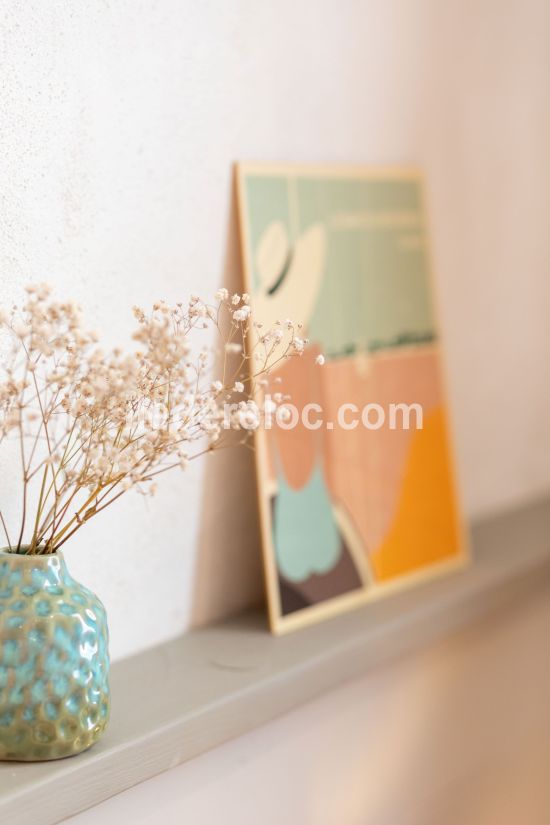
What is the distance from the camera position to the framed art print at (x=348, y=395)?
140cm

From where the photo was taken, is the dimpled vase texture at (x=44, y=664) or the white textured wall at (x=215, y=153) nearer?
the dimpled vase texture at (x=44, y=664)

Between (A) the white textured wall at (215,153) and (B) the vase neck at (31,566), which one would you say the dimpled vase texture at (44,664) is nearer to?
(B) the vase neck at (31,566)

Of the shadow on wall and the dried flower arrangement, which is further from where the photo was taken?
the shadow on wall

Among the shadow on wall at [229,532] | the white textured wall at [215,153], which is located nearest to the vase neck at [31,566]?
the white textured wall at [215,153]

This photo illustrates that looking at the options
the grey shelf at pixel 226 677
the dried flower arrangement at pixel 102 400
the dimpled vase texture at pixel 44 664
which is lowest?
the grey shelf at pixel 226 677

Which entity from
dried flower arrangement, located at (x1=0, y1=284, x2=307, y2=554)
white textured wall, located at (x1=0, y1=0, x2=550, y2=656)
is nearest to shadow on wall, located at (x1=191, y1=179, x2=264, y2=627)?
white textured wall, located at (x1=0, y1=0, x2=550, y2=656)

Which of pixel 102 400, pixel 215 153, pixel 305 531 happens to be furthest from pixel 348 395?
pixel 102 400

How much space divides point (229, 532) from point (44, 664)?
1.60ft

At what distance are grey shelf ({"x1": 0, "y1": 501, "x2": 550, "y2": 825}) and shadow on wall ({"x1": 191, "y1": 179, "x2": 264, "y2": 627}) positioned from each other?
0.04 meters

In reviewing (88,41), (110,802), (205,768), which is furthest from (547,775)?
(88,41)

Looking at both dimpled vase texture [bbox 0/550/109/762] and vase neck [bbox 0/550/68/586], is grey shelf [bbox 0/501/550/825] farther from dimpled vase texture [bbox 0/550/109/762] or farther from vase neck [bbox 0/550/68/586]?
vase neck [bbox 0/550/68/586]

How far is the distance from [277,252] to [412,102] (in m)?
0.52

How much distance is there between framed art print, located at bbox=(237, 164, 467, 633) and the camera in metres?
1.40

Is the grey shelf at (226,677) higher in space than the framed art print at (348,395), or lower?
lower
